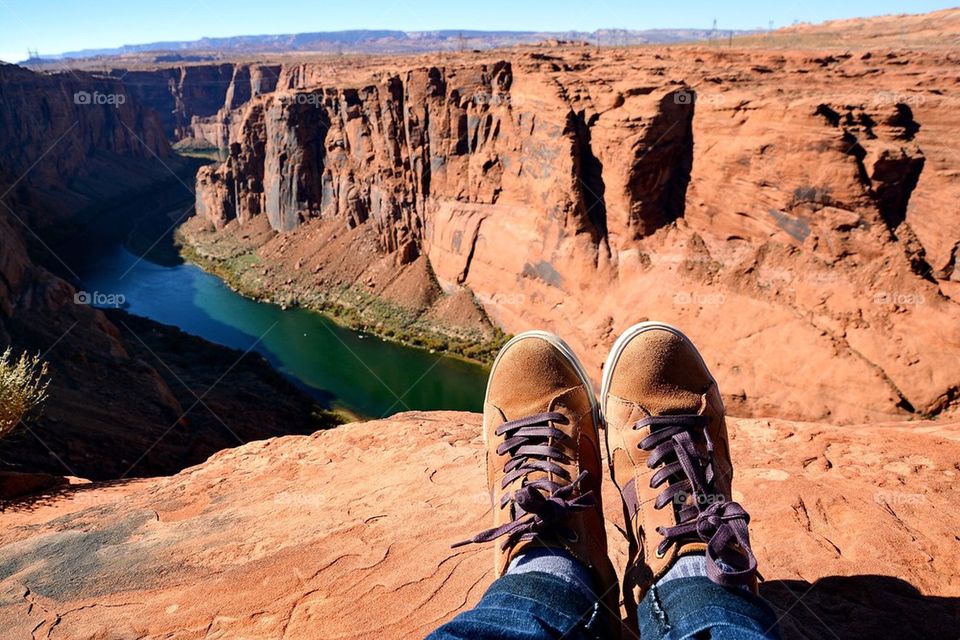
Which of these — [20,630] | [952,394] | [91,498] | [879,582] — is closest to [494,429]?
[879,582]

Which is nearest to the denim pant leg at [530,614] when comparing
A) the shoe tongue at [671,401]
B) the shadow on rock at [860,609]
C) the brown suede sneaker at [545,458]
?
the brown suede sneaker at [545,458]

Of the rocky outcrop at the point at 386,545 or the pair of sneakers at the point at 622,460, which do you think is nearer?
the pair of sneakers at the point at 622,460

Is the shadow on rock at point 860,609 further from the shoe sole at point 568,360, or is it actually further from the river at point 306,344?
the river at point 306,344

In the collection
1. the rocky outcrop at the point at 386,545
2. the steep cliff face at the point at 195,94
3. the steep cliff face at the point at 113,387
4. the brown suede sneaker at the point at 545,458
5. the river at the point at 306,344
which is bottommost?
the river at the point at 306,344

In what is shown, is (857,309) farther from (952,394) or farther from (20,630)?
(20,630)

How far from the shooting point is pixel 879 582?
3453 mm

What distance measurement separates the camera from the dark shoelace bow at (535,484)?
116 inches

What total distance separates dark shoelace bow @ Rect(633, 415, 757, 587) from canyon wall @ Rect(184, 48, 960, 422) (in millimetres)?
16394

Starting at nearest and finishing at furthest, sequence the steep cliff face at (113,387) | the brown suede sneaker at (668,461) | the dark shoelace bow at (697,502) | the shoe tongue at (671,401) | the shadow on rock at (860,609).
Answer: the dark shoelace bow at (697,502) → the brown suede sneaker at (668,461) → the shadow on rock at (860,609) → the shoe tongue at (671,401) → the steep cliff face at (113,387)

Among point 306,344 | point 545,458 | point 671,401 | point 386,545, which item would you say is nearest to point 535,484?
point 545,458

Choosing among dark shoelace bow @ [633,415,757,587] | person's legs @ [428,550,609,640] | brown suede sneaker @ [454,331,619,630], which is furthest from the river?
person's legs @ [428,550,609,640]

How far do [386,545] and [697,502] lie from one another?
2154mm

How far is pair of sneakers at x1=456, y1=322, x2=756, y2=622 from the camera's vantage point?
111 inches

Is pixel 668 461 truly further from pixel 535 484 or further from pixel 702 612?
pixel 702 612
